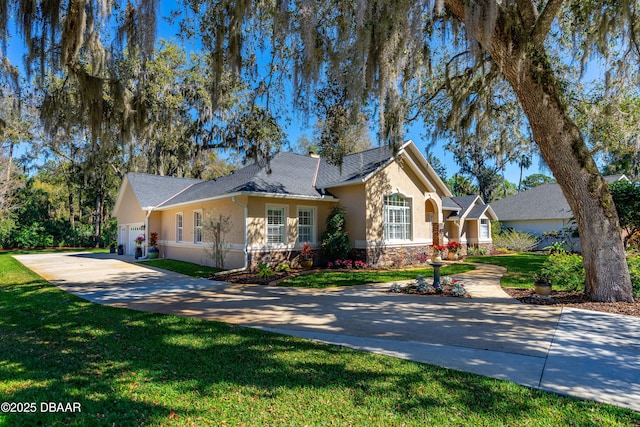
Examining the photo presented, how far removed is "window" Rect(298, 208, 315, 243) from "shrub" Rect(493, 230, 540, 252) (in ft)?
54.4

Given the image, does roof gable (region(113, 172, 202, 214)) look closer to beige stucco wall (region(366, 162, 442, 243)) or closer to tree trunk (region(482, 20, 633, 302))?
beige stucco wall (region(366, 162, 442, 243))

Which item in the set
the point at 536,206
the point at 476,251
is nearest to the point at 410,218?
the point at 476,251

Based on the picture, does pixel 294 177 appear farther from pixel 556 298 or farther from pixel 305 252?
pixel 556 298

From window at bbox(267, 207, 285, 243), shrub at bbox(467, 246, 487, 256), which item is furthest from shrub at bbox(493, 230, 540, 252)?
window at bbox(267, 207, 285, 243)

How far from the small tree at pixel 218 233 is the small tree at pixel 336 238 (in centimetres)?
396

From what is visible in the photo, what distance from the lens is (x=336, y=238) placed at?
13.8 metres

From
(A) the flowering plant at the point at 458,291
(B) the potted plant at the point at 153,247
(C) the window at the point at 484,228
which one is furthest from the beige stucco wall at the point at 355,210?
(C) the window at the point at 484,228

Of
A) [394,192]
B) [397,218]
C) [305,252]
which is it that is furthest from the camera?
[397,218]

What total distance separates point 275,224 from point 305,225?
4.76 ft

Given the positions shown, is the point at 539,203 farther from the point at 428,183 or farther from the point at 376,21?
the point at 376,21

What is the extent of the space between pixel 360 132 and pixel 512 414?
843 centimetres

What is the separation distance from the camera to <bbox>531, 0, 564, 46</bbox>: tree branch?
6957mm

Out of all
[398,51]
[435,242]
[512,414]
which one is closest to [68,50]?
[398,51]

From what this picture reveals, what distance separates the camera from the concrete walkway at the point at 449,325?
3959 millimetres
